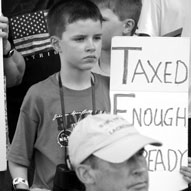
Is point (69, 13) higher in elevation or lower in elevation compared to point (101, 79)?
higher

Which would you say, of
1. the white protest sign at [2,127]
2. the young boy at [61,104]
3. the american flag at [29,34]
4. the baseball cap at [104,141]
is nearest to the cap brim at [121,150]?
the baseball cap at [104,141]

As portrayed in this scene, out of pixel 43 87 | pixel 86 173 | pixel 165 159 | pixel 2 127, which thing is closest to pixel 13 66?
pixel 2 127

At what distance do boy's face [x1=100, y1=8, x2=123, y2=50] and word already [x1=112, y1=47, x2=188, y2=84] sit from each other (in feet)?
0.83

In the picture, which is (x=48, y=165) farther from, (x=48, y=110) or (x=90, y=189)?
(x=90, y=189)

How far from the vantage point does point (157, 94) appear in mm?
3232

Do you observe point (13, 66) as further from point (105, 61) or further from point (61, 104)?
point (61, 104)

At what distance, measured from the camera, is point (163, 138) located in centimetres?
322

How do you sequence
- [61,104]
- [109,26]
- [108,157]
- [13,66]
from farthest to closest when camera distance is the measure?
[13,66] < [109,26] < [61,104] < [108,157]

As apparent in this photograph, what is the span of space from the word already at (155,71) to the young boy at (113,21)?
0.27m

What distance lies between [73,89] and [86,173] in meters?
0.69

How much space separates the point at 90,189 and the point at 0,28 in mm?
1138

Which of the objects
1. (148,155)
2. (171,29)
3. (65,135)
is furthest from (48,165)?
(171,29)

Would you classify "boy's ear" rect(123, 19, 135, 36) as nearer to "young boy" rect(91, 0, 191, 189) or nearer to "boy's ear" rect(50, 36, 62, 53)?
"young boy" rect(91, 0, 191, 189)

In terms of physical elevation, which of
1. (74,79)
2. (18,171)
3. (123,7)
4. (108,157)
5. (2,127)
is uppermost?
(123,7)
